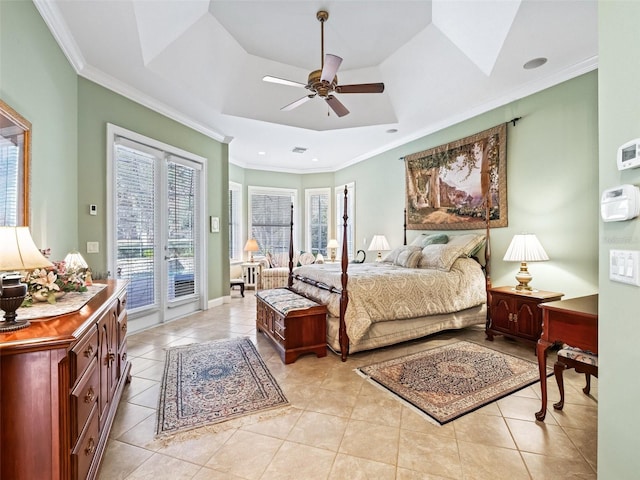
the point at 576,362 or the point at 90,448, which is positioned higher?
the point at 576,362

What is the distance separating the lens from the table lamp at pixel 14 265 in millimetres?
1286

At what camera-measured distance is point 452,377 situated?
108 inches

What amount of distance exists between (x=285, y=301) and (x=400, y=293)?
1.26 meters

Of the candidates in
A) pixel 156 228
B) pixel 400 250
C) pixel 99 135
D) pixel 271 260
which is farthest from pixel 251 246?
pixel 99 135

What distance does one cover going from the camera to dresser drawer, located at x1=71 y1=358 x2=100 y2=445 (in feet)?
4.24

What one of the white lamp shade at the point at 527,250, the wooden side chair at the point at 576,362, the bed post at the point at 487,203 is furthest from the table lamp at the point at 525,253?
the wooden side chair at the point at 576,362

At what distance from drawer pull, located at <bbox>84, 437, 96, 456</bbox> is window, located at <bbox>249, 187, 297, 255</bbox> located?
20.8ft

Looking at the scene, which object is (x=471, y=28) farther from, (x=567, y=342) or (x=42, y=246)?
(x=42, y=246)

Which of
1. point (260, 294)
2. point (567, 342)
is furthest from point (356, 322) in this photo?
point (567, 342)

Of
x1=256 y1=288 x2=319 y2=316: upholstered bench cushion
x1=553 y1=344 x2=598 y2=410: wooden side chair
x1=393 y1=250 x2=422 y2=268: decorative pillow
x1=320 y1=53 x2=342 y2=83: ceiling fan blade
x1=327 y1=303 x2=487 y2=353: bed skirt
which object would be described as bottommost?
x1=327 y1=303 x2=487 y2=353: bed skirt

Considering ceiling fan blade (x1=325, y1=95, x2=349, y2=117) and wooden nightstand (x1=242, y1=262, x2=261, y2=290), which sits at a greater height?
ceiling fan blade (x1=325, y1=95, x2=349, y2=117)

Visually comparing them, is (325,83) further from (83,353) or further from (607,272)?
(83,353)

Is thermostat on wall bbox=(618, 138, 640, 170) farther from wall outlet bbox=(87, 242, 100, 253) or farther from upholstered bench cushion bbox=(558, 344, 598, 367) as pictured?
wall outlet bbox=(87, 242, 100, 253)

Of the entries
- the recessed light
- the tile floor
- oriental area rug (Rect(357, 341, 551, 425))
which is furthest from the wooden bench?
the recessed light
